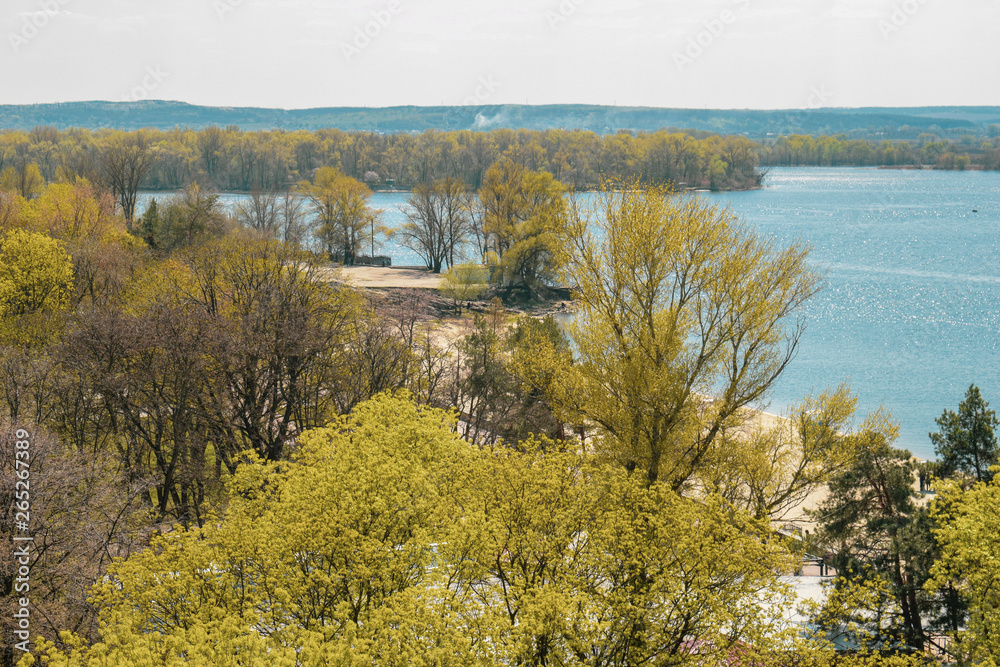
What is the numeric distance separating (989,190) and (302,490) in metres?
183

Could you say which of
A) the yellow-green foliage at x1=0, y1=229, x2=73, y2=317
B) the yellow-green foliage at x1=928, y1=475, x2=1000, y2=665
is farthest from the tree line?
the yellow-green foliage at x1=928, y1=475, x2=1000, y2=665

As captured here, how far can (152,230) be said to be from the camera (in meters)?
49.1

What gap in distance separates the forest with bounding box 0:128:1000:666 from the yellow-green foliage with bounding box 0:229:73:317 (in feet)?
0.33

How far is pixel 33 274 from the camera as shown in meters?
32.1

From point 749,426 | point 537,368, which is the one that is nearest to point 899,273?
point 749,426

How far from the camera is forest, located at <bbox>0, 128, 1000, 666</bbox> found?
1190cm

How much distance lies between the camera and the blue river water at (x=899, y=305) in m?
46.1

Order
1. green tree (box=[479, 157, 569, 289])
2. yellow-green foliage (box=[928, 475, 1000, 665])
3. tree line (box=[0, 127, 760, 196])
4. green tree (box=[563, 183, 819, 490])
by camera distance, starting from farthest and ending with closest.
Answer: tree line (box=[0, 127, 760, 196]) → green tree (box=[479, 157, 569, 289]) → green tree (box=[563, 183, 819, 490]) → yellow-green foliage (box=[928, 475, 1000, 665])

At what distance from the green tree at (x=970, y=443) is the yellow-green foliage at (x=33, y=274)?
98.3 ft

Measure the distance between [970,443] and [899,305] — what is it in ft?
164

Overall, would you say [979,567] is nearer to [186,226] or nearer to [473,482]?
[473,482]

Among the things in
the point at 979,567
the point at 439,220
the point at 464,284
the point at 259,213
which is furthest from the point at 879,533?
the point at 259,213

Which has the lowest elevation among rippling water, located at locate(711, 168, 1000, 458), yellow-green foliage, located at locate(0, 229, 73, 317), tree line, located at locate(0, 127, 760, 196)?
rippling water, located at locate(711, 168, 1000, 458)

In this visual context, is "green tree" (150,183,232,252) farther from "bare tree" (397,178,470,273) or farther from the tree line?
the tree line
